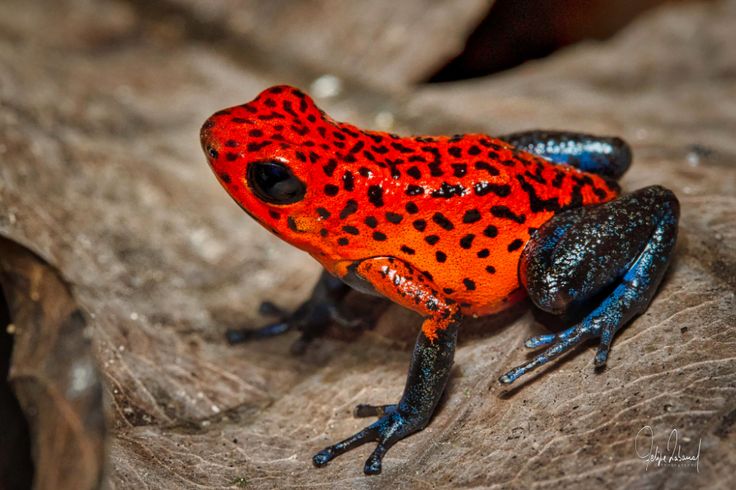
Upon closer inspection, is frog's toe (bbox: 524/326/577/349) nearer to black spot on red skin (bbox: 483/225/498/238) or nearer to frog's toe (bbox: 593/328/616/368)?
frog's toe (bbox: 593/328/616/368)

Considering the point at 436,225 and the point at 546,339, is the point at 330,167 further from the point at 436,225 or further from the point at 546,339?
the point at 546,339

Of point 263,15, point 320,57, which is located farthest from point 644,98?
point 263,15

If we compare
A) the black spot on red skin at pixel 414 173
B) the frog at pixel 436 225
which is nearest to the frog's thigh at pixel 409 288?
the frog at pixel 436 225

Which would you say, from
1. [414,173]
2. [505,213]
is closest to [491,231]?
[505,213]

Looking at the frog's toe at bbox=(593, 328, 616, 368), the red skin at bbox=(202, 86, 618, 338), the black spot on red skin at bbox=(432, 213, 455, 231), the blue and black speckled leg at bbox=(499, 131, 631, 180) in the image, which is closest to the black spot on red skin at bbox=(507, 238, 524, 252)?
the red skin at bbox=(202, 86, 618, 338)

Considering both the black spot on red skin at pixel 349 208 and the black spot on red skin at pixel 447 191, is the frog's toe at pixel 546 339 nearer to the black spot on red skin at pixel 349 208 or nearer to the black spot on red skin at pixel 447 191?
the black spot on red skin at pixel 447 191

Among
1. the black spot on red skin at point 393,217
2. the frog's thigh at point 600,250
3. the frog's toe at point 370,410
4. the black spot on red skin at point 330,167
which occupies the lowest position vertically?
the frog's toe at point 370,410
